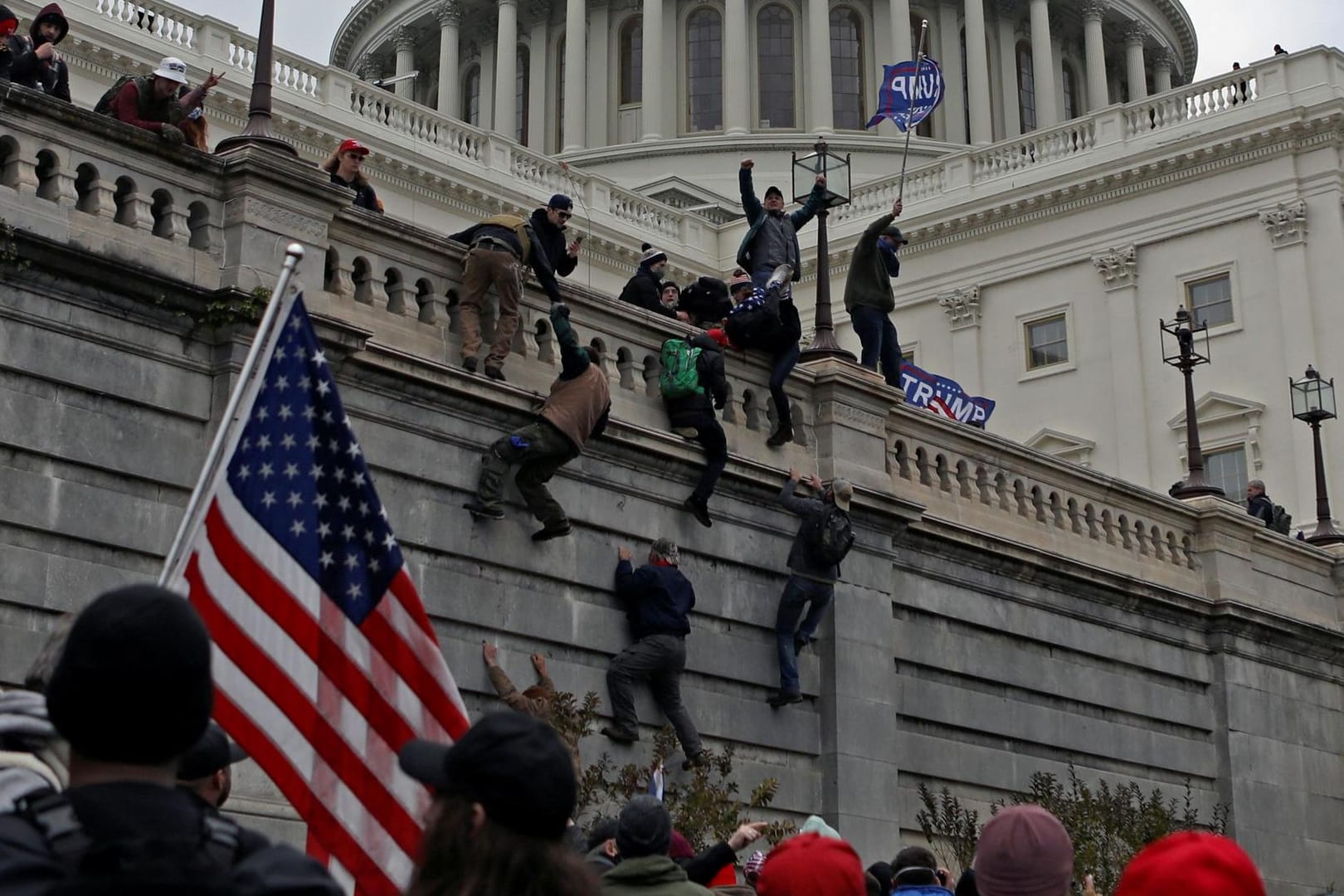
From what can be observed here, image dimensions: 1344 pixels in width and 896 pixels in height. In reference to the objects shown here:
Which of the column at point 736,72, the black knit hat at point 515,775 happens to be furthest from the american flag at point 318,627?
the column at point 736,72

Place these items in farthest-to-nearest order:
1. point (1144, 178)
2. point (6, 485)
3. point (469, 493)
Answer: point (1144, 178)
point (469, 493)
point (6, 485)

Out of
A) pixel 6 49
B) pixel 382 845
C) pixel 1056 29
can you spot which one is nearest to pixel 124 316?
pixel 6 49

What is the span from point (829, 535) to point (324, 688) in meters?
12.1

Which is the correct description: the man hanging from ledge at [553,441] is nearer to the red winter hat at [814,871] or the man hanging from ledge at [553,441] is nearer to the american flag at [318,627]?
the american flag at [318,627]

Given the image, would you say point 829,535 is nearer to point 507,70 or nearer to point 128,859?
point 128,859

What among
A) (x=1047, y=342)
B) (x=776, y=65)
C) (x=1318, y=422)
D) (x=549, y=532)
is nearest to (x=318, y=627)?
(x=549, y=532)

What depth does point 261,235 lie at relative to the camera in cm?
1535

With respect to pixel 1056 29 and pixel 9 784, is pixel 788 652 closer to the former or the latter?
pixel 9 784

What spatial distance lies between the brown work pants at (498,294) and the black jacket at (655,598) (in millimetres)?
2108

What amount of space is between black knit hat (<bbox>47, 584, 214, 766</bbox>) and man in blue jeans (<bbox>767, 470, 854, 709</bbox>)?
592 inches

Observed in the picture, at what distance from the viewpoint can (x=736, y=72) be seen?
73.3 metres

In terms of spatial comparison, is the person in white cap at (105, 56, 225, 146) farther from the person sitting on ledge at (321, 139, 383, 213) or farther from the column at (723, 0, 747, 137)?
the column at (723, 0, 747, 137)

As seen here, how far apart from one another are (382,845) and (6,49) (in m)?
10.2

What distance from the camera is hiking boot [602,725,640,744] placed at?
672 inches
